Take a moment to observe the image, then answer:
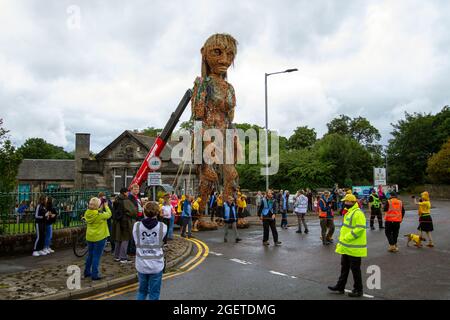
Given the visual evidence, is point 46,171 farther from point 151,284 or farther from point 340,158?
point 151,284

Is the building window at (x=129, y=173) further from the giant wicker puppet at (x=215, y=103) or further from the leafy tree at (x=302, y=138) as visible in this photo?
the leafy tree at (x=302, y=138)

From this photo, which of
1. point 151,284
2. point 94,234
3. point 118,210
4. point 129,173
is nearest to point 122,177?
point 129,173

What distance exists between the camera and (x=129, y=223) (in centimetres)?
969

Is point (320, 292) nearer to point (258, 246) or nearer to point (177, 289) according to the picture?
point (177, 289)

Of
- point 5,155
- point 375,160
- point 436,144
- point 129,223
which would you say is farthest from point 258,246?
point 436,144

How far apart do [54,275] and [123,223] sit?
76.2 inches

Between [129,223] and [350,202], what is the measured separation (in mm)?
5273

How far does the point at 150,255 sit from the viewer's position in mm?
5574

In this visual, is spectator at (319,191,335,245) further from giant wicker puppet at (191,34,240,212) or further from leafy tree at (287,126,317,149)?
leafy tree at (287,126,317,149)

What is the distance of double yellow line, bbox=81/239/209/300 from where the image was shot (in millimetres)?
7250

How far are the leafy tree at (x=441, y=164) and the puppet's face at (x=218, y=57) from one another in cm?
3707

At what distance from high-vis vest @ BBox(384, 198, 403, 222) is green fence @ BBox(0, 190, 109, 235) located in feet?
32.3

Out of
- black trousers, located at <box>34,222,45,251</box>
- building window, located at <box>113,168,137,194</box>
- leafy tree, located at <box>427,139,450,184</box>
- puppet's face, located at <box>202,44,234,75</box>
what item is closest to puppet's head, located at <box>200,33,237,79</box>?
puppet's face, located at <box>202,44,234,75</box>
